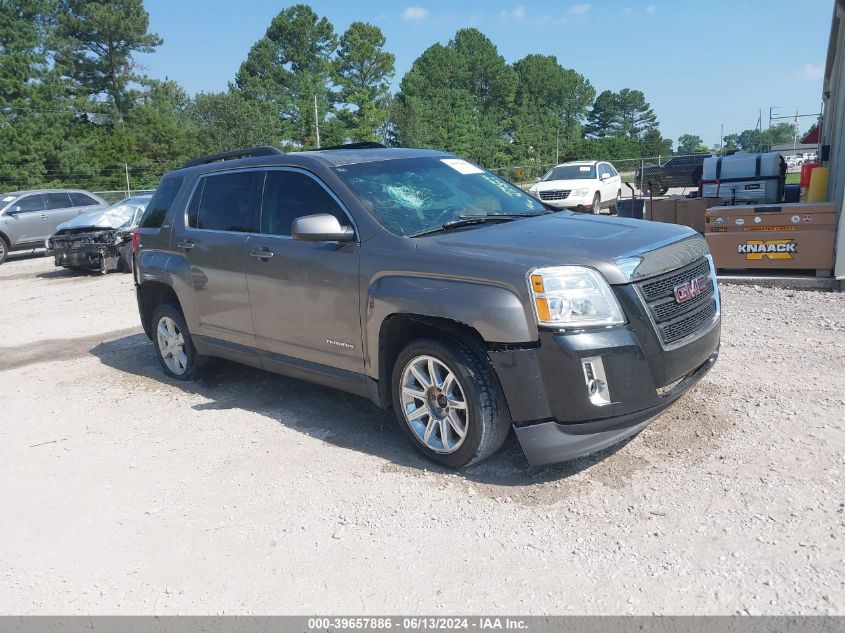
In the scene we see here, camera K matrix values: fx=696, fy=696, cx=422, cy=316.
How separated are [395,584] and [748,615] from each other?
4.80 feet

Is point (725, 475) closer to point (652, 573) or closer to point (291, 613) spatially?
point (652, 573)

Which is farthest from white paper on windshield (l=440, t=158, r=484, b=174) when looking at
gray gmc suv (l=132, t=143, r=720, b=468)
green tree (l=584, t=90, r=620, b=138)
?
Answer: green tree (l=584, t=90, r=620, b=138)

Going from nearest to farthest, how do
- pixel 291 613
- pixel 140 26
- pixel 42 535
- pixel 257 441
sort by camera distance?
1. pixel 291 613
2. pixel 42 535
3. pixel 257 441
4. pixel 140 26

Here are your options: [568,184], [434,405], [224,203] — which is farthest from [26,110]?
[434,405]

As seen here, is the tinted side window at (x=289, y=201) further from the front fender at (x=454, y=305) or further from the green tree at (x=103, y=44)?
the green tree at (x=103, y=44)

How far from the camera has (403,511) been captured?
376 cm

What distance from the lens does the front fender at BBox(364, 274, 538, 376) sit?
3625mm

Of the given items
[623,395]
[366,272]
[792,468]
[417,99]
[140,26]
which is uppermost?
[140,26]

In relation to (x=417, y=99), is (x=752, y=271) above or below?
below

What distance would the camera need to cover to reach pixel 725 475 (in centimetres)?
384

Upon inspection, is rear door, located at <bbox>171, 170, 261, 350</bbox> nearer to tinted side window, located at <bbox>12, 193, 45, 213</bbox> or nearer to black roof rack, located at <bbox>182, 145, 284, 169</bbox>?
black roof rack, located at <bbox>182, 145, 284, 169</bbox>

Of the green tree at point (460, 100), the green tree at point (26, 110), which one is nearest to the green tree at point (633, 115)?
the green tree at point (460, 100)

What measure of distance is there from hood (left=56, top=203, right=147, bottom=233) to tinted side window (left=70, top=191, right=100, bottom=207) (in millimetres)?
4716

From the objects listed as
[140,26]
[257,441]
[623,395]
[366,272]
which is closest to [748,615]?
[623,395]
